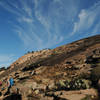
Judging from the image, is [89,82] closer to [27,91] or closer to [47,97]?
[47,97]

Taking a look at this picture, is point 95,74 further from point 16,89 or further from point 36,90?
point 16,89

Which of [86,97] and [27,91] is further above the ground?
[27,91]

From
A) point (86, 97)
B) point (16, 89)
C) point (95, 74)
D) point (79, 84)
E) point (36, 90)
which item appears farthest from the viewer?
point (16, 89)

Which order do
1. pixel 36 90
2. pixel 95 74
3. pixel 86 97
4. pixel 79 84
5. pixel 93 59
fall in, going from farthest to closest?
1. pixel 93 59
2. pixel 36 90
3. pixel 95 74
4. pixel 79 84
5. pixel 86 97

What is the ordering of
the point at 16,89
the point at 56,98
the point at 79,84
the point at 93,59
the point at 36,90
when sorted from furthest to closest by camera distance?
the point at 93,59, the point at 16,89, the point at 36,90, the point at 79,84, the point at 56,98

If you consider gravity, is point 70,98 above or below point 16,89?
below

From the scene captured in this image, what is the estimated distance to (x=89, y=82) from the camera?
9844 mm

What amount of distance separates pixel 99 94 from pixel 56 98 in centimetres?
361

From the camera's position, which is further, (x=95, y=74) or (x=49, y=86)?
(x=49, y=86)

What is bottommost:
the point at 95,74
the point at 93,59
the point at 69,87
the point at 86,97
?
the point at 86,97

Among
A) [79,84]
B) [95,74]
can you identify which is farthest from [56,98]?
[95,74]

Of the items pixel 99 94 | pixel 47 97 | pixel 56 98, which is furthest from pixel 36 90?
pixel 99 94

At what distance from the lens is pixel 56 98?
8992 millimetres

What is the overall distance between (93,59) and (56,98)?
10332 mm
